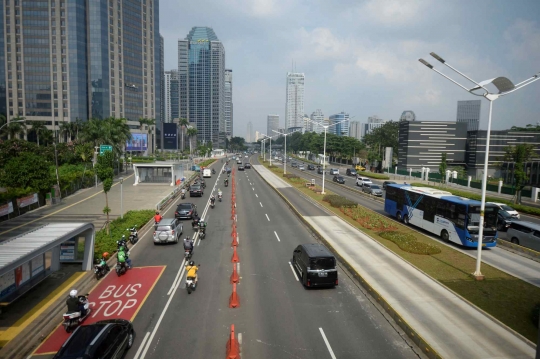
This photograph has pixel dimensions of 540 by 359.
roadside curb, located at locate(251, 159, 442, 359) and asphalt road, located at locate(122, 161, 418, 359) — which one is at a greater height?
roadside curb, located at locate(251, 159, 442, 359)

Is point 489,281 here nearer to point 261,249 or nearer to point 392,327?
point 392,327

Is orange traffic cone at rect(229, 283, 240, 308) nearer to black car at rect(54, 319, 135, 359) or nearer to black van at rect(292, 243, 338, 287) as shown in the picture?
black van at rect(292, 243, 338, 287)

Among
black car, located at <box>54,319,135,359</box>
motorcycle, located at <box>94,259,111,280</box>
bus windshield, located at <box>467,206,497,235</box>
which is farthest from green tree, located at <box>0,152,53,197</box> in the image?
bus windshield, located at <box>467,206,497,235</box>

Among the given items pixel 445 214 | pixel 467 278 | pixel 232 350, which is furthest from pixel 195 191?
pixel 232 350

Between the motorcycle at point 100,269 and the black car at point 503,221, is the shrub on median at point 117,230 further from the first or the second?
the black car at point 503,221

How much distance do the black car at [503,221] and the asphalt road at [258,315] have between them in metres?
20.8

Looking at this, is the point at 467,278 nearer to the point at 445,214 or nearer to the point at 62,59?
the point at 445,214

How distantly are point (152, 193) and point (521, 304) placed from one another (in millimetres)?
41911

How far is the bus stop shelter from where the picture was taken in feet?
44.2

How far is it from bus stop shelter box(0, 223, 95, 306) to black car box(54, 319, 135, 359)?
394 centimetres

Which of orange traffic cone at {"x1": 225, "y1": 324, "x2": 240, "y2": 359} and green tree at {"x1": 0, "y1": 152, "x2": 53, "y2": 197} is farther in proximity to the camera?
green tree at {"x1": 0, "y1": 152, "x2": 53, "y2": 197}

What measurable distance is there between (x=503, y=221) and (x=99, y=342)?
1335 inches

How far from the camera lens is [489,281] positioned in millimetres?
18203

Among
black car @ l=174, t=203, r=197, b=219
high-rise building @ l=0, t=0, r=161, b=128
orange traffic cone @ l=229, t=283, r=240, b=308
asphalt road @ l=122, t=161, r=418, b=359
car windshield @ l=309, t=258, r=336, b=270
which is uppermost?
high-rise building @ l=0, t=0, r=161, b=128
